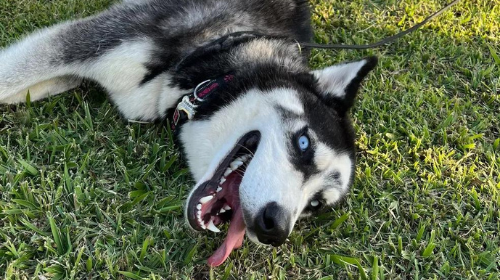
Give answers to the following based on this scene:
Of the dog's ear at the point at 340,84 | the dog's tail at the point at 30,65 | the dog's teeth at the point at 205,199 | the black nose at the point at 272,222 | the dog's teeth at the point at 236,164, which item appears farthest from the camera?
the dog's tail at the point at 30,65

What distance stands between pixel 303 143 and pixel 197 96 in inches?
28.2

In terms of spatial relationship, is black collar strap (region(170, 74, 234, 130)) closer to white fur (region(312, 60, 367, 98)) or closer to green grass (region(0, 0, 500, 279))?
green grass (region(0, 0, 500, 279))

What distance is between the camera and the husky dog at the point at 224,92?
2.50 meters

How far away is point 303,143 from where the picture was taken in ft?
8.60

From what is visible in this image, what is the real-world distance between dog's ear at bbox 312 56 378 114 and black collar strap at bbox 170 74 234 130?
0.56 metres

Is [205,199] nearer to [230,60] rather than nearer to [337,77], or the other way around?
[230,60]

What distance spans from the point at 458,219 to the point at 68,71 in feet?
8.52

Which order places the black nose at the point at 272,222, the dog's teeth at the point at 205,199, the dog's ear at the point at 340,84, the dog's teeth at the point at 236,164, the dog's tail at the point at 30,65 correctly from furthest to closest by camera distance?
the dog's tail at the point at 30,65 < the dog's ear at the point at 340,84 < the dog's teeth at the point at 236,164 < the dog's teeth at the point at 205,199 < the black nose at the point at 272,222

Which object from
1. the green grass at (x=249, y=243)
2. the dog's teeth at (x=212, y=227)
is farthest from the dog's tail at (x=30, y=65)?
the dog's teeth at (x=212, y=227)

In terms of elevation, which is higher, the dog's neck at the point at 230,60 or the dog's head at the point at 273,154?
the dog's neck at the point at 230,60

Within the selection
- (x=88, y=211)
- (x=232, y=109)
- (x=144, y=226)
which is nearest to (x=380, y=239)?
(x=232, y=109)

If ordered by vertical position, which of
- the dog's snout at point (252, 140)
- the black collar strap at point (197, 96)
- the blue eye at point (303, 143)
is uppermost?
the black collar strap at point (197, 96)

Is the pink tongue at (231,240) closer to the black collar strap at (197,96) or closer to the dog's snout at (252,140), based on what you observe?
the dog's snout at (252,140)

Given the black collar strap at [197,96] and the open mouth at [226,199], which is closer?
the open mouth at [226,199]
